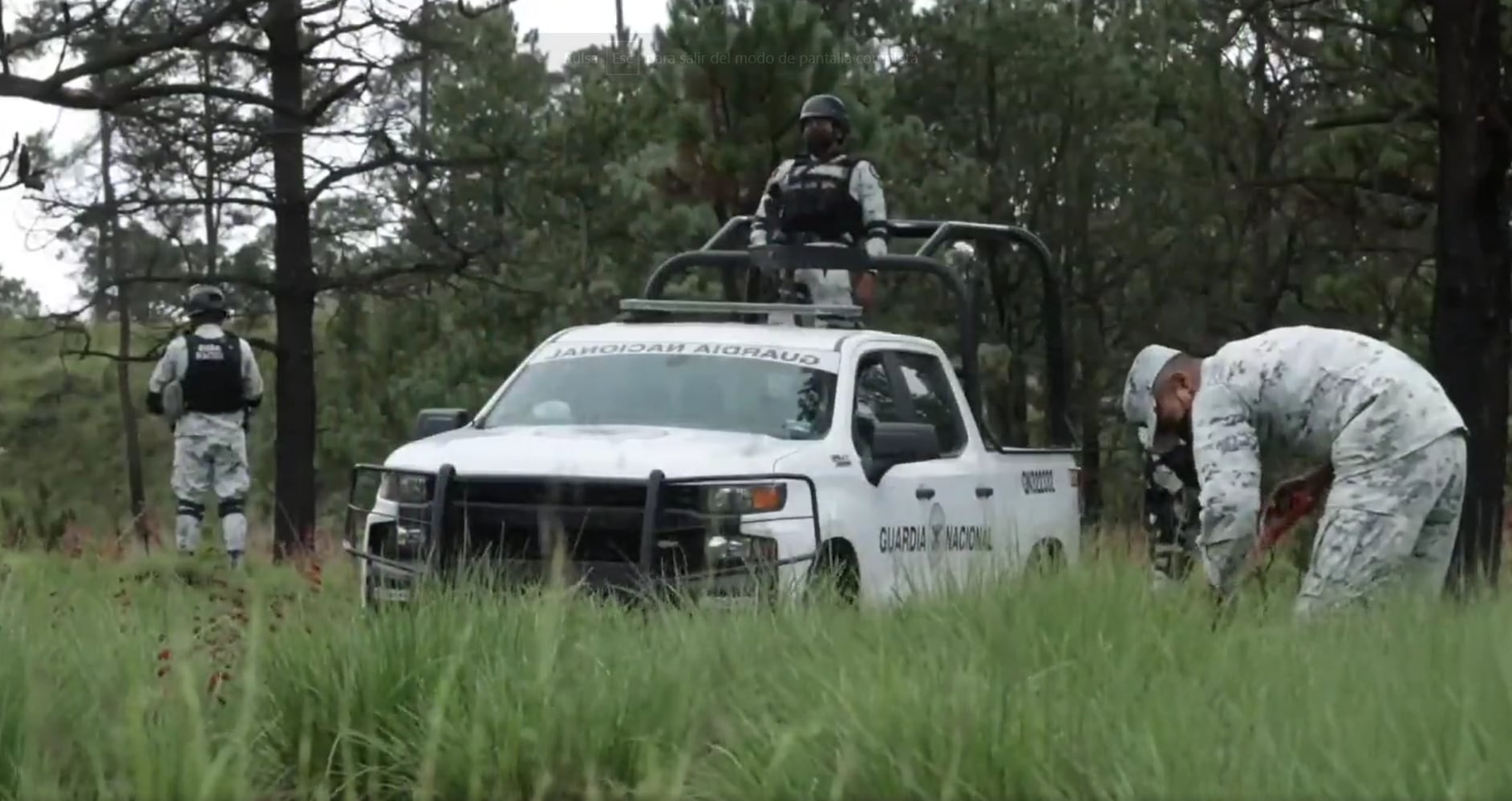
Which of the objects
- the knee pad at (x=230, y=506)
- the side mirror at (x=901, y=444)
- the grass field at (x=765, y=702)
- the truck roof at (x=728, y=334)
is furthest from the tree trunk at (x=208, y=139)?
the grass field at (x=765, y=702)

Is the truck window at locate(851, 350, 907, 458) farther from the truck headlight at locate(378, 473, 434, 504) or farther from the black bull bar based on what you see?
the truck headlight at locate(378, 473, 434, 504)

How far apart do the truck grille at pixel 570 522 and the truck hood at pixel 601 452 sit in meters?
0.06

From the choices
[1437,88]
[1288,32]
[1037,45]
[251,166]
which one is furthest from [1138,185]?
[1437,88]

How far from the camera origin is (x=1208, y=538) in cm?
654

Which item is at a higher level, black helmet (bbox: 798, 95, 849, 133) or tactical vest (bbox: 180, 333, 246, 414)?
black helmet (bbox: 798, 95, 849, 133)

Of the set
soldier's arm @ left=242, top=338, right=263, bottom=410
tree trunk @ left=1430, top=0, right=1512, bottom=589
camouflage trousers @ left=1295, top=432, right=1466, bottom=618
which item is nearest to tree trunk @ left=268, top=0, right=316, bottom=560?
soldier's arm @ left=242, top=338, right=263, bottom=410

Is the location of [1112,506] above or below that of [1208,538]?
below

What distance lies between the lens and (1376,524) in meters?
6.70

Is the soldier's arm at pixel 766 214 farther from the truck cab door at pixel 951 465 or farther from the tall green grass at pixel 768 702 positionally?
the tall green grass at pixel 768 702

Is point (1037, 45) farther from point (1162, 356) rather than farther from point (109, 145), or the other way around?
point (1162, 356)

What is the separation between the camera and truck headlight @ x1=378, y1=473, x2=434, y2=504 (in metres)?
7.73

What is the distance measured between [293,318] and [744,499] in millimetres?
12606

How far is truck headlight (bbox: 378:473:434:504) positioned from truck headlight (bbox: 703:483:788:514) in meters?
1.13

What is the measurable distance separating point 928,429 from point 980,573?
65.7 inches
